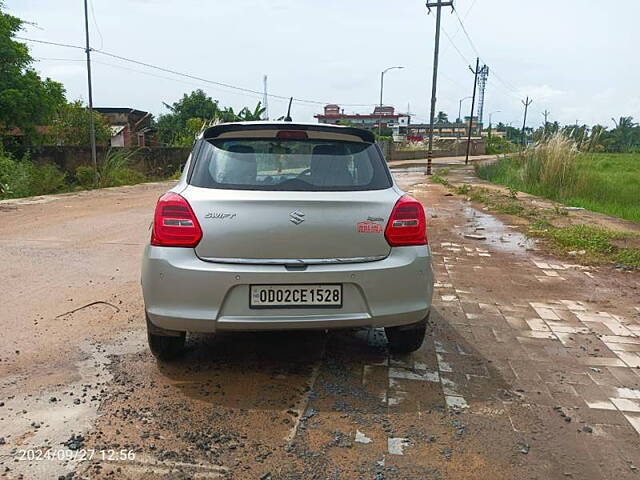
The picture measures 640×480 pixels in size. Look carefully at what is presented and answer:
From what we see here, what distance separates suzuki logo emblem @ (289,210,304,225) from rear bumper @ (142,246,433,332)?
27 cm

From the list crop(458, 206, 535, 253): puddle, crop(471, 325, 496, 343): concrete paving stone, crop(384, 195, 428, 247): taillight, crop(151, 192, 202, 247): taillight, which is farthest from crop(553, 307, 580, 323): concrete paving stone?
crop(151, 192, 202, 247): taillight

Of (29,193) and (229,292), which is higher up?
(229,292)

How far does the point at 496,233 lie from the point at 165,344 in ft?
24.1

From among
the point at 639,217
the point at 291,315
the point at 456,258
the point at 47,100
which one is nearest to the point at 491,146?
the point at 47,100

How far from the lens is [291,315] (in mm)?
3057

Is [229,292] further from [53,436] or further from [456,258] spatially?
[456,258]

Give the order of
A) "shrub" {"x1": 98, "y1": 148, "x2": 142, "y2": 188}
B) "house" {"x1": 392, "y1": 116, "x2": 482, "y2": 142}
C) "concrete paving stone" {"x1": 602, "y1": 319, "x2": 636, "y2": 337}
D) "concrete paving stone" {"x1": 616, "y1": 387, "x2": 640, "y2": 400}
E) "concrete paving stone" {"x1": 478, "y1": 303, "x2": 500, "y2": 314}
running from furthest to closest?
1. "house" {"x1": 392, "y1": 116, "x2": 482, "y2": 142}
2. "shrub" {"x1": 98, "y1": 148, "x2": 142, "y2": 188}
3. "concrete paving stone" {"x1": 478, "y1": 303, "x2": 500, "y2": 314}
4. "concrete paving stone" {"x1": 602, "y1": 319, "x2": 636, "y2": 337}
5. "concrete paving stone" {"x1": 616, "y1": 387, "x2": 640, "y2": 400}

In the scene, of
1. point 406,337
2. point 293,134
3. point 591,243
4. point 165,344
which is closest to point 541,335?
point 406,337

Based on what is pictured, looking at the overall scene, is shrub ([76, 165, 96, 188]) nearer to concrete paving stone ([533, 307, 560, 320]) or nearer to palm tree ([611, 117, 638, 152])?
→ concrete paving stone ([533, 307, 560, 320])

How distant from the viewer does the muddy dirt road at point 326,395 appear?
2463mm

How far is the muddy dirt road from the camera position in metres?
2.46

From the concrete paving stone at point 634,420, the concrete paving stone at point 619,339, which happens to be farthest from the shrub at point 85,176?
the concrete paving stone at point 634,420

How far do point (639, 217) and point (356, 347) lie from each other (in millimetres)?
10047

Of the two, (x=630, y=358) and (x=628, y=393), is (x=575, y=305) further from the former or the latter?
(x=628, y=393)
